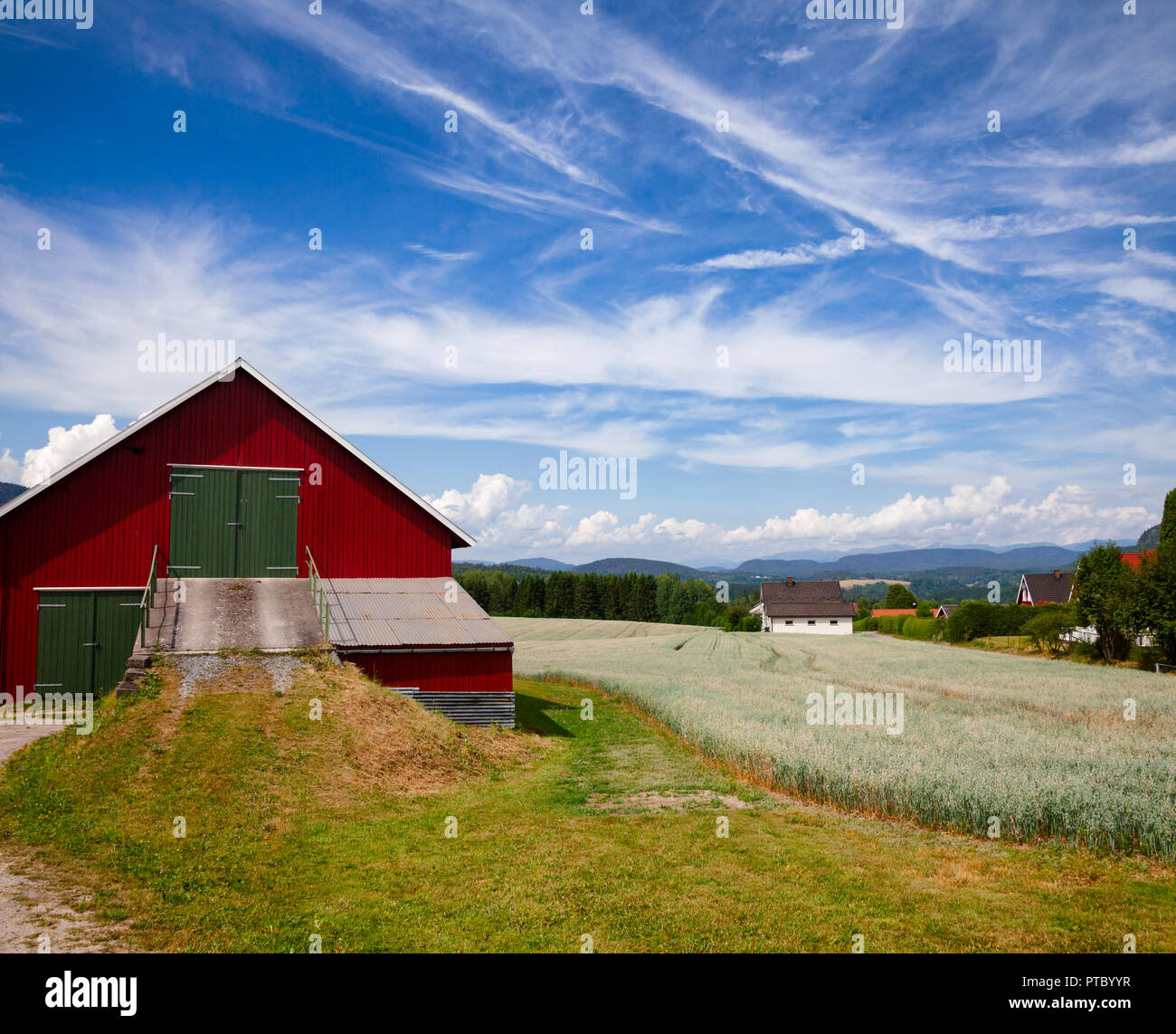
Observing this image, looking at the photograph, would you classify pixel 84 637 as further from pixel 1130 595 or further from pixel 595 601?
pixel 595 601

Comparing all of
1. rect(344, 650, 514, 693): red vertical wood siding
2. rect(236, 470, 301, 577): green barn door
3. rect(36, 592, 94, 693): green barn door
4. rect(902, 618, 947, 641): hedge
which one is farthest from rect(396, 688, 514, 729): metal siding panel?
rect(902, 618, 947, 641): hedge

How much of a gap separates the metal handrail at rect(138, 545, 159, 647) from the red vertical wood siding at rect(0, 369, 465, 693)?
0.33 meters

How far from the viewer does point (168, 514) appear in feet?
80.0

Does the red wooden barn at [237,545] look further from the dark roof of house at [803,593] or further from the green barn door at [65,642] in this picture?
the dark roof of house at [803,593]

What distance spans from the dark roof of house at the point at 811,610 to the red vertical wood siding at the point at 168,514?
281 ft

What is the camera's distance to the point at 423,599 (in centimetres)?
2527

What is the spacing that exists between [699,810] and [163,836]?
878 cm

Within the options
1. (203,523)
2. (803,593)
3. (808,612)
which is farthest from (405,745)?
(803,593)

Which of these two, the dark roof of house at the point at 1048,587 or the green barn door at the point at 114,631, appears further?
the dark roof of house at the point at 1048,587

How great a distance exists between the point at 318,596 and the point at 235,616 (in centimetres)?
295

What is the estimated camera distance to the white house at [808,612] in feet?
349

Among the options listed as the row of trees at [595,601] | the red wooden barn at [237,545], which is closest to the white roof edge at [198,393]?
the red wooden barn at [237,545]

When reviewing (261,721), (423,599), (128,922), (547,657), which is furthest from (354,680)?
(547,657)
